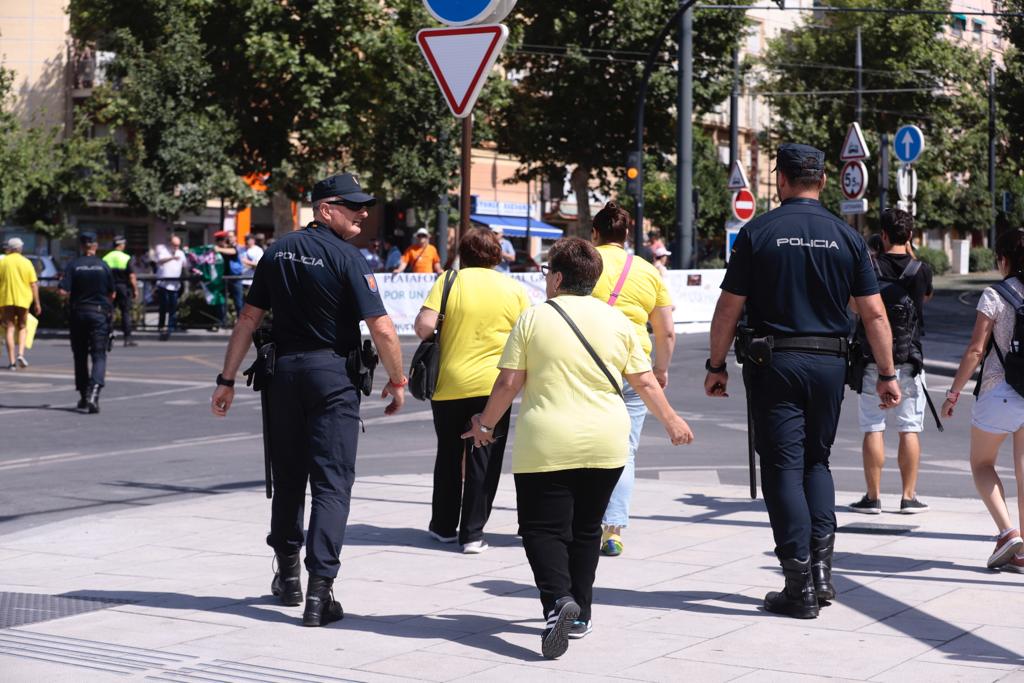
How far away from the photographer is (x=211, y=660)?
555 centimetres

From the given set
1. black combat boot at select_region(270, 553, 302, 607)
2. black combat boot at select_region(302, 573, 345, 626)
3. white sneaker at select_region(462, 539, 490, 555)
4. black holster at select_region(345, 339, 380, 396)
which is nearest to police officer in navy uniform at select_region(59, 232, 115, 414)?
white sneaker at select_region(462, 539, 490, 555)

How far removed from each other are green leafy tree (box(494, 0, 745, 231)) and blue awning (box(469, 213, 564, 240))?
9.88 m

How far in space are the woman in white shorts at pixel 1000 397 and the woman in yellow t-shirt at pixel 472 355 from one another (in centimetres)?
226

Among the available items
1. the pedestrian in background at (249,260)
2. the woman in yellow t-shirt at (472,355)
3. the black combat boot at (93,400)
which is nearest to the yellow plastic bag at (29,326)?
the black combat boot at (93,400)

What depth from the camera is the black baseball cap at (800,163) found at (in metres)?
6.51

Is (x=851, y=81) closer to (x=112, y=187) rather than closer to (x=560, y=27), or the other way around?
(x=560, y=27)

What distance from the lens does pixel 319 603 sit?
6133 mm

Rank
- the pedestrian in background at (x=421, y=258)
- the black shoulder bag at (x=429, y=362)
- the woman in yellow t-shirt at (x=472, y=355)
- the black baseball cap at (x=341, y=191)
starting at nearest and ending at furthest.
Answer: the black baseball cap at (x=341, y=191)
the black shoulder bag at (x=429, y=362)
the woman in yellow t-shirt at (x=472, y=355)
the pedestrian in background at (x=421, y=258)

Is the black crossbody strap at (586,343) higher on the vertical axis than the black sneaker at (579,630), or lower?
higher

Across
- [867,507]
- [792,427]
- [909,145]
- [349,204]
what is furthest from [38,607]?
[909,145]

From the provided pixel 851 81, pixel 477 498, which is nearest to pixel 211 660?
pixel 477 498

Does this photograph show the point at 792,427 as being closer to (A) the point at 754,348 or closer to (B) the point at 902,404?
(A) the point at 754,348

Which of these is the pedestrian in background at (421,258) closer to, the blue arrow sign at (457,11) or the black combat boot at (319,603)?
the blue arrow sign at (457,11)

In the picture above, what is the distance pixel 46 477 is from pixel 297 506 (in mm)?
5115
